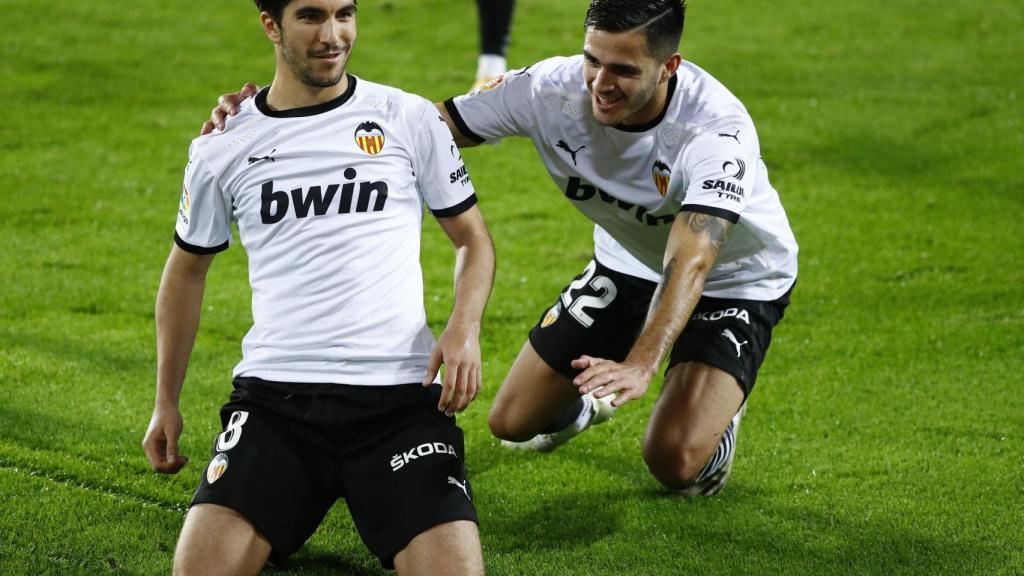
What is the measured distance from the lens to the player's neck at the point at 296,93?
3564 mm

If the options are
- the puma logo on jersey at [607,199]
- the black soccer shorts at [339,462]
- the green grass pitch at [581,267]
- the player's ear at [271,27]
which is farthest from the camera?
the puma logo on jersey at [607,199]

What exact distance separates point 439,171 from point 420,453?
0.82m

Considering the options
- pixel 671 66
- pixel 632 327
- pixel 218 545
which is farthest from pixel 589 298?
pixel 218 545

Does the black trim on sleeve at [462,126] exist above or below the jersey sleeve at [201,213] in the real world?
below

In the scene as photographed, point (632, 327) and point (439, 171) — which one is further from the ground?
point (439, 171)

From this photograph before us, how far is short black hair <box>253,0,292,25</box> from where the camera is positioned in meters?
3.49

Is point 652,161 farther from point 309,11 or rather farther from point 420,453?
point 420,453

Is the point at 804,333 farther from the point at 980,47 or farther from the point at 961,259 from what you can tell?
the point at 980,47

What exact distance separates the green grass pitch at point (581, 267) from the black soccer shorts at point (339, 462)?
69cm

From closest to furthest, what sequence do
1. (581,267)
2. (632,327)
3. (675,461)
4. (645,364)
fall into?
(645,364) → (675,461) → (632,327) → (581,267)

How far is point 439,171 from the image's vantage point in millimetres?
3594

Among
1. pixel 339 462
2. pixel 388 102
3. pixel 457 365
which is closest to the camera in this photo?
pixel 457 365

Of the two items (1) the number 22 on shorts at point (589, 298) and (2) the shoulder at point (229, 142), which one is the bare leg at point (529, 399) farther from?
(2) the shoulder at point (229, 142)

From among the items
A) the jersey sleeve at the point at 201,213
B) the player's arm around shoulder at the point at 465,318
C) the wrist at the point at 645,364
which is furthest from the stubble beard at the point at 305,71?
the wrist at the point at 645,364
